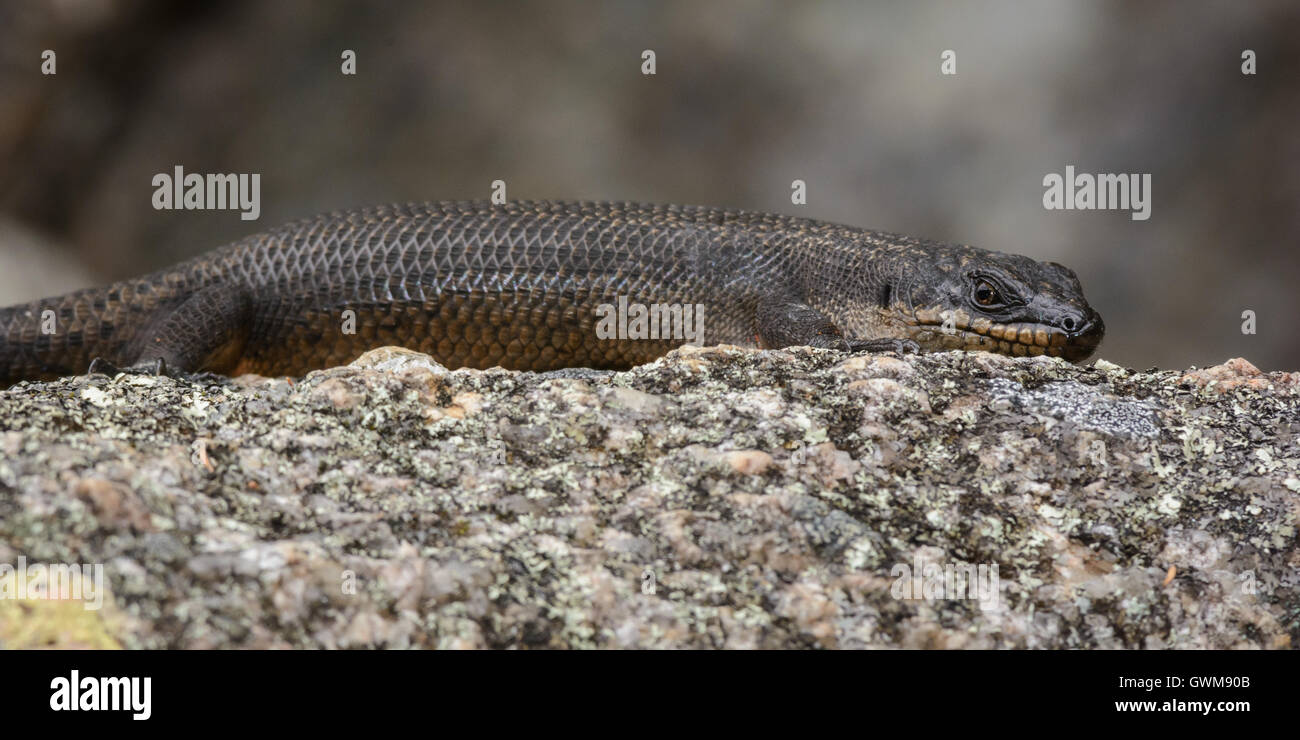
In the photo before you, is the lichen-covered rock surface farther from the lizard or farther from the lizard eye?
the lizard

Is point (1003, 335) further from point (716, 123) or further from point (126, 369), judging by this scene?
point (716, 123)

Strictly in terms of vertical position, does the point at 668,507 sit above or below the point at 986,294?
below

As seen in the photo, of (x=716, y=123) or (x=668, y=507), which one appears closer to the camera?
(x=668, y=507)

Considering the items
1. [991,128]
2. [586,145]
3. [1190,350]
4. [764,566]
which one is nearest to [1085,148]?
[991,128]

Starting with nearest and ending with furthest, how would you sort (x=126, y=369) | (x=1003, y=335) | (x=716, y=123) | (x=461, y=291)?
(x=126, y=369) < (x=1003, y=335) < (x=461, y=291) < (x=716, y=123)

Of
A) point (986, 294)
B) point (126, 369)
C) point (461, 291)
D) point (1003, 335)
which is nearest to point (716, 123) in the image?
point (461, 291)

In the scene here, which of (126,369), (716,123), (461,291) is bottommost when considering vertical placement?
(126,369)

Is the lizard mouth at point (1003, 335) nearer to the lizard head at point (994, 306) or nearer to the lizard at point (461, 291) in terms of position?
the lizard head at point (994, 306)

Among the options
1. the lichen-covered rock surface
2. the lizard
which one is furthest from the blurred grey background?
the lichen-covered rock surface

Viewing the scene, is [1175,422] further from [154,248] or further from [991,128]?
[154,248]
